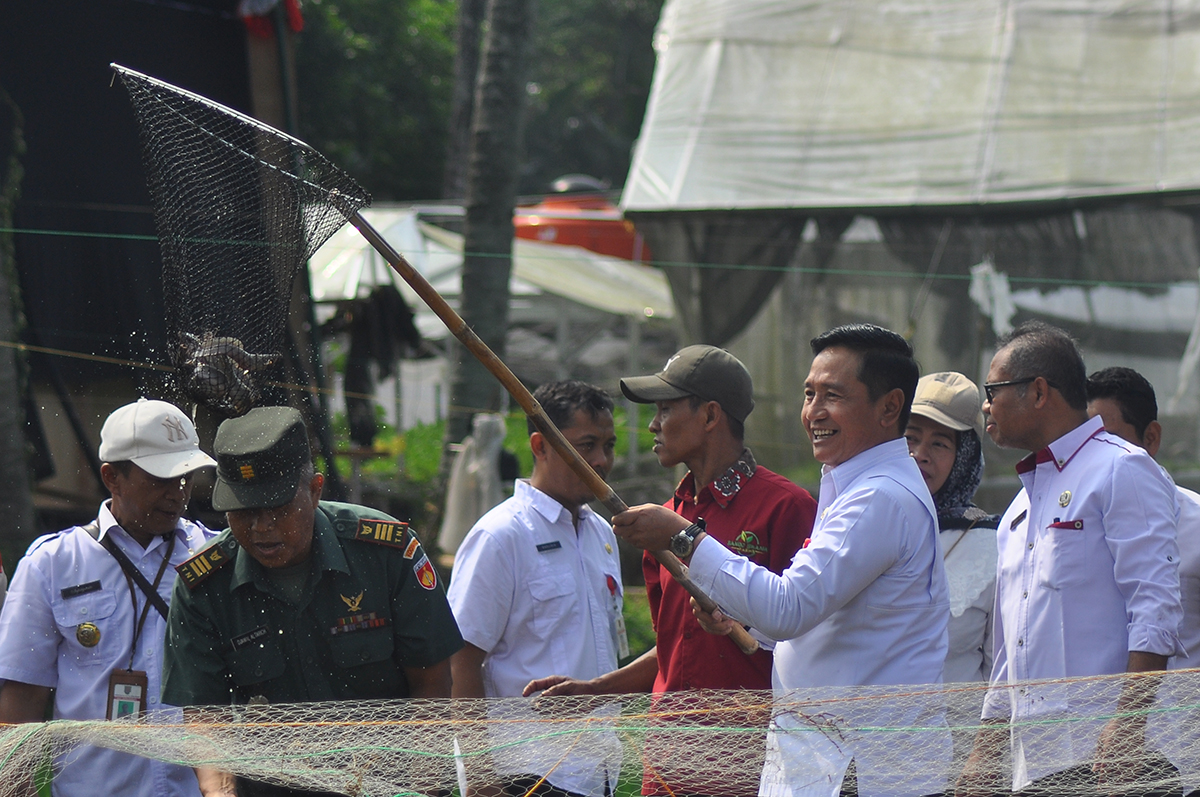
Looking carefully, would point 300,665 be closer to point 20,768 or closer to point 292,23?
point 20,768

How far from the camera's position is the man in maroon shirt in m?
3.23

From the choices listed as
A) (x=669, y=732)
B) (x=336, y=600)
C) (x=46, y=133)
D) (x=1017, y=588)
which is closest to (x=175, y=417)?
(x=336, y=600)

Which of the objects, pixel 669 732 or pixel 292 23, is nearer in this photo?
pixel 669 732

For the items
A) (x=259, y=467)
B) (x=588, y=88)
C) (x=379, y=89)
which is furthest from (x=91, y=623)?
(x=588, y=88)

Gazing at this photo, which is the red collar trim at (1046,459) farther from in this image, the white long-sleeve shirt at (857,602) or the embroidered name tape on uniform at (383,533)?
the embroidered name tape on uniform at (383,533)

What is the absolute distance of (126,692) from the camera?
11.0ft

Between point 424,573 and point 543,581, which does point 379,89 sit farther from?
point 424,573

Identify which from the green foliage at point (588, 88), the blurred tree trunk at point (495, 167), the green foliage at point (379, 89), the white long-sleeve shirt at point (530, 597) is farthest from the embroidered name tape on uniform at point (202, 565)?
the green foliage at point (588, 88)

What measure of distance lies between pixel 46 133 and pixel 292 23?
5.74 ft

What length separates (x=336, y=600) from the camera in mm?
3059

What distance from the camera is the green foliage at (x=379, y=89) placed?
21312 mm

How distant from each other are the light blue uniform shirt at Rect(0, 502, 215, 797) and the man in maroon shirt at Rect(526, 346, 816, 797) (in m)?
1.47

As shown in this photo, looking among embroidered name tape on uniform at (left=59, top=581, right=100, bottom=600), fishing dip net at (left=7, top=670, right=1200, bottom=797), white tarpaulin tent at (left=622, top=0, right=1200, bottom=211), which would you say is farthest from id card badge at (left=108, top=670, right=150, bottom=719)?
white tarpaulin tent at (left=622, top=0, right=1200, bottom=211)

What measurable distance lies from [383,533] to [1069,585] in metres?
1.87
